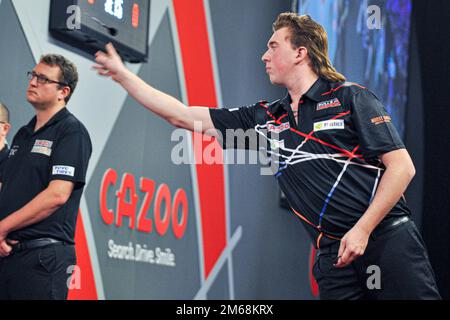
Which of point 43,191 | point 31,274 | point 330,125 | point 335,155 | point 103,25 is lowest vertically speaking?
point 31,274

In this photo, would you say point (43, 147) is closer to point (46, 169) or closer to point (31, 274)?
point (46, 169)

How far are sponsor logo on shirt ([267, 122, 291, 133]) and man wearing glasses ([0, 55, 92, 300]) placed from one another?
0.89 m

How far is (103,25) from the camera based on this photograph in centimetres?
362

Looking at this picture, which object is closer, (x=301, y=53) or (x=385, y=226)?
(x=385, y=226)

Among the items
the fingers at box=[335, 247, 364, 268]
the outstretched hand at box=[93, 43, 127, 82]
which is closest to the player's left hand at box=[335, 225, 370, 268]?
the fingers at box=[335, 247, 364, 268]

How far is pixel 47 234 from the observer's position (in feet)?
9.46

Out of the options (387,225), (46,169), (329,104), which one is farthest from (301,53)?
(46,169)

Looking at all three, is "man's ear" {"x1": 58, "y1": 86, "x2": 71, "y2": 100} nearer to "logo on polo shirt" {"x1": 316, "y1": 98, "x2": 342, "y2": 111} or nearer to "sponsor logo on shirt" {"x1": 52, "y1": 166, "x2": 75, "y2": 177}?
"sponsor logo on shirt" {"x1": 52, "y1": 166, "x2": 75, "y2": 177}

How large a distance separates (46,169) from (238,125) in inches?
34.8

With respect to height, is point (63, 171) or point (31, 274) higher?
point (63, 171)

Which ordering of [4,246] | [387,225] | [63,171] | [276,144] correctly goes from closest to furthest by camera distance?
[387,225] → [276,144] → [4,246] → [63,171]

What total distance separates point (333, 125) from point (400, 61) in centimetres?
478

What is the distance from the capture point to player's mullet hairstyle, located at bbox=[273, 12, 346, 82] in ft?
8.59

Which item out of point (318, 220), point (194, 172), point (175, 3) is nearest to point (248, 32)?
point (175, 3)
